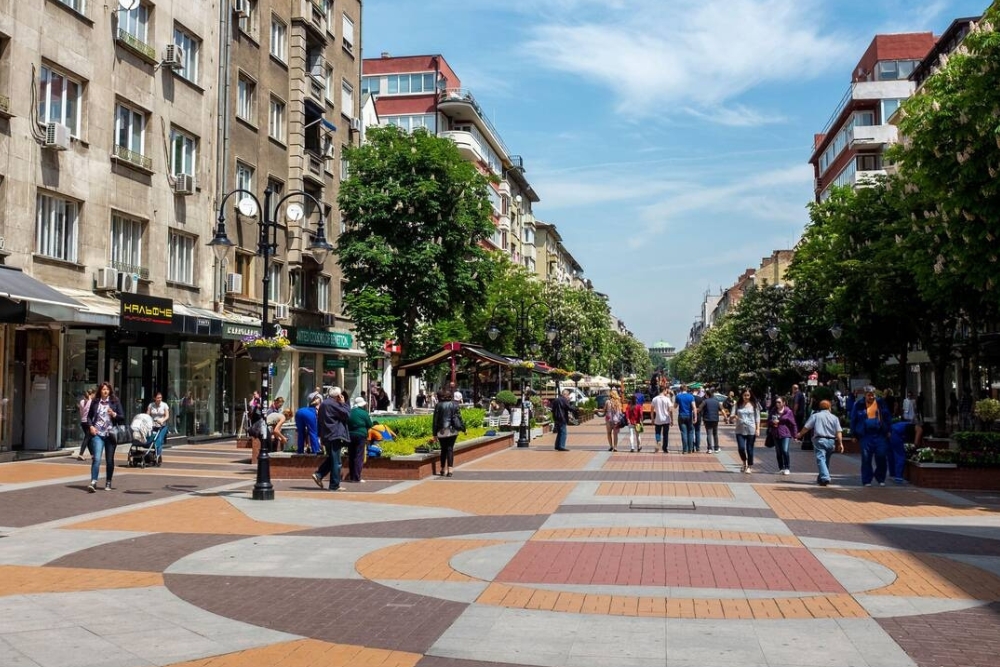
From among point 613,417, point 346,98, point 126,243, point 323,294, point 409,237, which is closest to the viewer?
point 613,417

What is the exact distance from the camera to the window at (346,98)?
140ft

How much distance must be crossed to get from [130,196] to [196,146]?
14.8ft

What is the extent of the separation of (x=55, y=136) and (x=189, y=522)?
1401 centimetres

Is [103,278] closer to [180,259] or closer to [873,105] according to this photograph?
[180,259]

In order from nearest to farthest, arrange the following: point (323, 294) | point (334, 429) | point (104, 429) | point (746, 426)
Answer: point (104, 429), point (334, 429), point (746, 426), point (323, 294)

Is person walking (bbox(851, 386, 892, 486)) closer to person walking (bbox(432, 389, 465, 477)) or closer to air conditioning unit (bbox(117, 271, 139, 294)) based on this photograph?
person walking (bbox(432, 389, 465, 477))

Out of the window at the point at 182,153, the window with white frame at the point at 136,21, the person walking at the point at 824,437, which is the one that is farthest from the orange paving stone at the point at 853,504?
the window with white frame at the point at 136,21

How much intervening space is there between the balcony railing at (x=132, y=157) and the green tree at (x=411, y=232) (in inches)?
402

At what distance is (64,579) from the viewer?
8.48 metres

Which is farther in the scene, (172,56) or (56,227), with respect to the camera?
(172,56)

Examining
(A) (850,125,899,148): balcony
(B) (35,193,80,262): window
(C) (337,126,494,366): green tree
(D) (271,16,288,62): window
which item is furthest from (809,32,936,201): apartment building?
(B) (35,193,80,262): window

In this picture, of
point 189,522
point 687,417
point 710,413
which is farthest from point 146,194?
point 189,522

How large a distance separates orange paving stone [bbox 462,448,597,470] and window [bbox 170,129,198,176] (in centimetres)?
1333

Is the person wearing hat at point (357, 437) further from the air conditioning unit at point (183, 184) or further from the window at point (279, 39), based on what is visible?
the window at point (279, 39)
